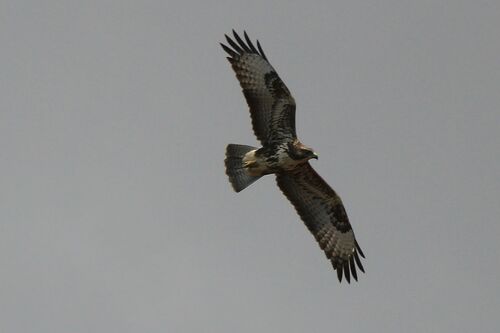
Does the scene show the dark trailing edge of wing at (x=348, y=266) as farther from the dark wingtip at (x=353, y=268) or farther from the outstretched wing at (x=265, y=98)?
the outstretched wing at (x=265, y=98)

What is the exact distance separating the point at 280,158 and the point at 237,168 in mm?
787

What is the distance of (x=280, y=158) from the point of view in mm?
17016

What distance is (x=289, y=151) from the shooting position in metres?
16.9

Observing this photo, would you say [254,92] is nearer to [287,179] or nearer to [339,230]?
[287,179]

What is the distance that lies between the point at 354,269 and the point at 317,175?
1.91 m

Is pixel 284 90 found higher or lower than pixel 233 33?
lower

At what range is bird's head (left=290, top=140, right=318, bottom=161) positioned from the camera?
16875 mm

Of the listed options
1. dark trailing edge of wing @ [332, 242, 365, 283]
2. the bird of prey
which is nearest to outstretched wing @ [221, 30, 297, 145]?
the bird of prey

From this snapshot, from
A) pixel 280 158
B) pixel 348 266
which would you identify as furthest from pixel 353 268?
pixel 280 158

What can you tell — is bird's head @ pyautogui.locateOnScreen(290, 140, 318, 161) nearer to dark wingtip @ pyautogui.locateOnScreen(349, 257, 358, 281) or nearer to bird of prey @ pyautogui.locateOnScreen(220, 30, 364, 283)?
bird of prey @ pyautogui.locateOnScreen(220, 30, 364, 283)

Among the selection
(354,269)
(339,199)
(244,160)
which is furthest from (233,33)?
(354,269)

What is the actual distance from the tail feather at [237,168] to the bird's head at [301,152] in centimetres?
75

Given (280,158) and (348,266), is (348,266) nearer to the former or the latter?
(348,266)

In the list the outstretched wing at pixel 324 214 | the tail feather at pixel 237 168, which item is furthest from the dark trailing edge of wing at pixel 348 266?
the tail feather at pixel 237 168
